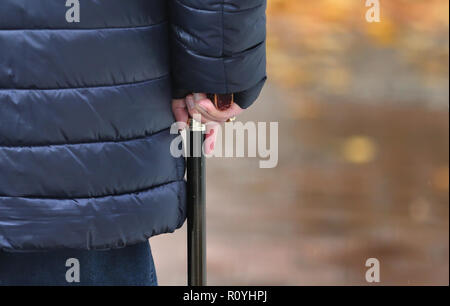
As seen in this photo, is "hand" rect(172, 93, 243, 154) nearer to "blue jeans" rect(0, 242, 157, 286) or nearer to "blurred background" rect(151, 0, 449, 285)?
"blue jeans" rect(0, 242, 157, 286)

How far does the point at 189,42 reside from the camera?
1369 mm

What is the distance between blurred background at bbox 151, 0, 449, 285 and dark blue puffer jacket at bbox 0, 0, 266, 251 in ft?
4.72

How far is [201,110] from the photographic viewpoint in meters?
1.41

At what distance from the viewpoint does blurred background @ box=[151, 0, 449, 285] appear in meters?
3.02

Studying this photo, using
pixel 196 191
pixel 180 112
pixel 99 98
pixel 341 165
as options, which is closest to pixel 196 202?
pixel 196 191

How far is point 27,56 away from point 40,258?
293mm

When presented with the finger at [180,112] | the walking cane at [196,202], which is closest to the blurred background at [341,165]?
the walking cane at [196,202]

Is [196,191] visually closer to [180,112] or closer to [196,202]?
[196,202]

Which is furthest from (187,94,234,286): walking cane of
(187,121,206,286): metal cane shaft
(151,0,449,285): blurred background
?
(151,0,449,285): blurred background

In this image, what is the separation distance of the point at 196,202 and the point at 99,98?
248 mm

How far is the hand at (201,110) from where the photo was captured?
1.41m

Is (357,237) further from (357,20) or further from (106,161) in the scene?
(106,161)

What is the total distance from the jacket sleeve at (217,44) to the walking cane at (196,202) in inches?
3.4

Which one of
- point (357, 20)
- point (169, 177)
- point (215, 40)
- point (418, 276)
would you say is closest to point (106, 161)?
point (169, 177)
